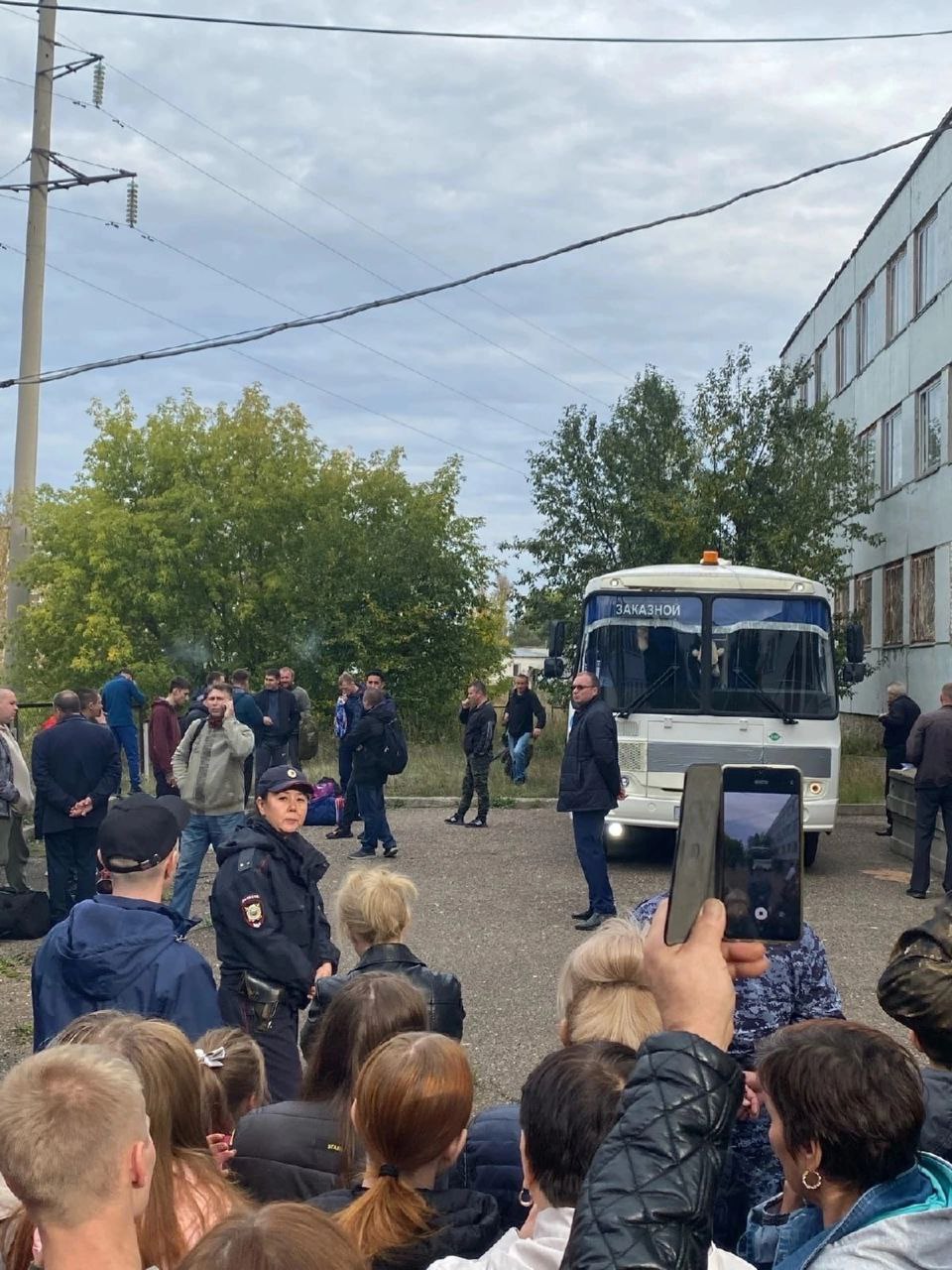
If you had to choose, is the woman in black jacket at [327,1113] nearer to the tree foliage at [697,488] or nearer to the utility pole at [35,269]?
the utility pole at [35,269]

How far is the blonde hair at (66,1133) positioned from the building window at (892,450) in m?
28.0

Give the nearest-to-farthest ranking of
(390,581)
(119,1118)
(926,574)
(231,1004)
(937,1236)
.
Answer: (937,1236) → (119,1118) → (231,1004) → (926,574) → (390,581)

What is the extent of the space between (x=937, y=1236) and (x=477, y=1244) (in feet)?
3.43

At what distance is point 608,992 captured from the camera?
3.32 metres

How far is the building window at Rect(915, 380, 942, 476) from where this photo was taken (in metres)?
25.8

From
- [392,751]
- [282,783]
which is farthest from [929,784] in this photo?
[282,783]

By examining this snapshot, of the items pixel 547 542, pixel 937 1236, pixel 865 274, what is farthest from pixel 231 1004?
pixel 865 274

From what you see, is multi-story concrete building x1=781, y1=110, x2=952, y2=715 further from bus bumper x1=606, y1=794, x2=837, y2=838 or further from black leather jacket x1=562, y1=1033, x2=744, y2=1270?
black leather jacket x1=562, y1=1033, x2=744, y2=1270

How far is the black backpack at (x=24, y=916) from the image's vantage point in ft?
32.0

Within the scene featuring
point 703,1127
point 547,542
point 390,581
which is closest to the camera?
point 703,1127

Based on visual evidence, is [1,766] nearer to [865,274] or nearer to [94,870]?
[94,870]

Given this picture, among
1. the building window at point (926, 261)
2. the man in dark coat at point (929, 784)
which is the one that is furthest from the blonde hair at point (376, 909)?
the building window at point (926, 261)

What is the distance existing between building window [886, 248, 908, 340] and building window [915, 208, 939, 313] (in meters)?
0.97

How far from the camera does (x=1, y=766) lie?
9891 millimetres
